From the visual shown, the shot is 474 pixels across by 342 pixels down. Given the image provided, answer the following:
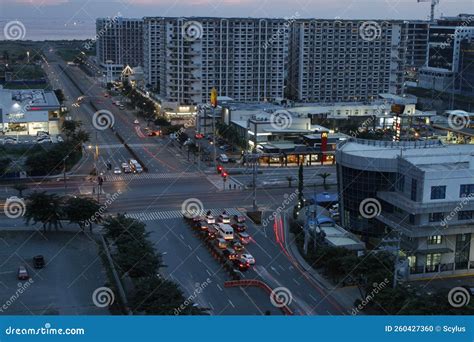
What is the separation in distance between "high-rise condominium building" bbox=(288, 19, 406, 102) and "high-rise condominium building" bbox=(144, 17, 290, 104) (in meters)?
0.67

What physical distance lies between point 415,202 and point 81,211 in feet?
11.6

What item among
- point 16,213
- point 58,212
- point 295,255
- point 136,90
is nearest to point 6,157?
point 16,213

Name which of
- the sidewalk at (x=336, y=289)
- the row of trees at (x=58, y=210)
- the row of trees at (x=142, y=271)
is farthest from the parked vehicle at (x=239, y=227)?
the row of trees at (x=58, y=210)

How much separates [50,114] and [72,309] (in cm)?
1017

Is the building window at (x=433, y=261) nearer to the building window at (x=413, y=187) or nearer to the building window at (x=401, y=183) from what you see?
the building window at (x=413, y=187)

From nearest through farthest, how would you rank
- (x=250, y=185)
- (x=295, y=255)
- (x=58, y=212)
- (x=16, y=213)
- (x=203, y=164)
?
1. (x=295, y=255)
2. (x=58, y=212)
3. (x=16, y=213)
4. (x=250, y=185)
5. (x=203, y=164)

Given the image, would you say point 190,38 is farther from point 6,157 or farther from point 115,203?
point 115,203

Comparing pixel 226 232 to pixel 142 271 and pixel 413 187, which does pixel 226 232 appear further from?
pixel 413 187

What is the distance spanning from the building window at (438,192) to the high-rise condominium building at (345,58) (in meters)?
11.4

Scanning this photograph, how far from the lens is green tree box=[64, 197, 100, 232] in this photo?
712 centimetres

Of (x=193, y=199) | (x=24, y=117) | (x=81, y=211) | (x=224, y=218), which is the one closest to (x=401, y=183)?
(x=224, y=218)

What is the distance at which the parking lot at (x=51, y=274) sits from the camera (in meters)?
5.22

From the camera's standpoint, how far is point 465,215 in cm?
648

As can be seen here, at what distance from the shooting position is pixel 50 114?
47.9ft
